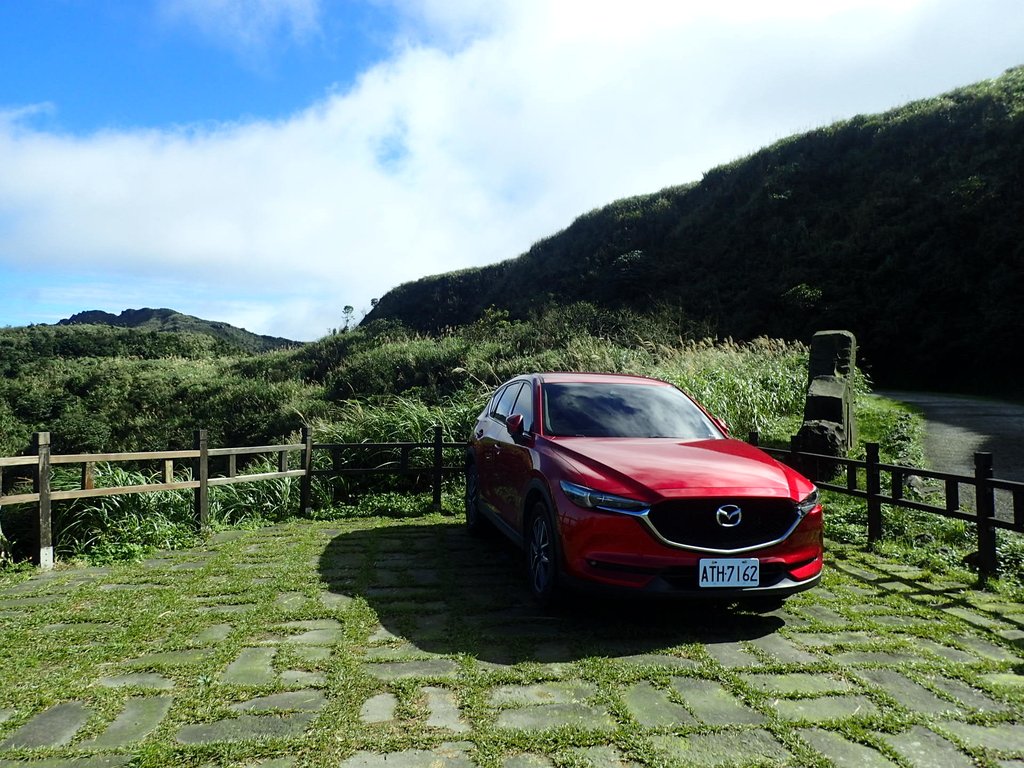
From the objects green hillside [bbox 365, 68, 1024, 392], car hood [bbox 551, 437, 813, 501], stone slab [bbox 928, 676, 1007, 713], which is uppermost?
green hillside [bbox 365, 68, 1024, 392]

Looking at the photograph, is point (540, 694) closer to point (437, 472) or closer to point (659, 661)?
point (659, 661)

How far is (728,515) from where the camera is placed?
4199 mm

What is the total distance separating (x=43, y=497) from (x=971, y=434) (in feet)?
38.7

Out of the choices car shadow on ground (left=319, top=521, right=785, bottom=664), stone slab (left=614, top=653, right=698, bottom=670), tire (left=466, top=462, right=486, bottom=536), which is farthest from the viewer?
tire (left=466, top=462, right=486, bottom=536)

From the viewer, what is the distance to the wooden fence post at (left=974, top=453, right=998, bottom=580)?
5137 millimetres

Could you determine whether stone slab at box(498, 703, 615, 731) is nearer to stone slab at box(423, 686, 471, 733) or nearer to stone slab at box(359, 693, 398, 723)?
stone slab at box(423, 686, 471, 733)

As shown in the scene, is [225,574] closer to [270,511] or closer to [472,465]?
[472,465]

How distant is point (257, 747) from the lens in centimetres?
277

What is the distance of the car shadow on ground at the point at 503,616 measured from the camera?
399 cm

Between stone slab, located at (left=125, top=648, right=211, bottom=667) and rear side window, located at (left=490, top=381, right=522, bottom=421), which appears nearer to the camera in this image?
stone slab, located at (left=125, top=648, right=211, bottom=667)

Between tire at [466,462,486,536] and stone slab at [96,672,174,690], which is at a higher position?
tire at [466,462,486,536]

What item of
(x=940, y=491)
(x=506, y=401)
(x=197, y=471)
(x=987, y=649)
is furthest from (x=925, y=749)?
(x=197, y=471)

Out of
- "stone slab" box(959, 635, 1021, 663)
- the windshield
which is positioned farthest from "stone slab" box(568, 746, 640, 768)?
the windshield

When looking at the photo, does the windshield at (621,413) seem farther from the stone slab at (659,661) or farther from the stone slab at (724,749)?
the stone slab at (724,749)
